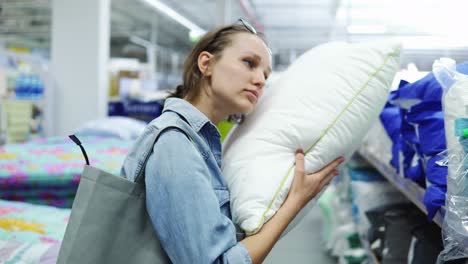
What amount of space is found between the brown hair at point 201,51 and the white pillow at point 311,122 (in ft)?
0.68

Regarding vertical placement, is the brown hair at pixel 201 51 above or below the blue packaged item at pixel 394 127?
above

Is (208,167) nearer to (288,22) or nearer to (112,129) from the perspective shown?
(112,129)

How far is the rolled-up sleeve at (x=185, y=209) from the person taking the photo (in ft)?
2.84

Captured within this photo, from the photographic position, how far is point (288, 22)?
9633 mm

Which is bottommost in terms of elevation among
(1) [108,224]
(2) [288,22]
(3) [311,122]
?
(1) [108,224]

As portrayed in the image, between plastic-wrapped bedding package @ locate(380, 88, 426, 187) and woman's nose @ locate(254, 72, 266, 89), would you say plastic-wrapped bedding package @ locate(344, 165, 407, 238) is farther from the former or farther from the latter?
woman's nose @ locate(254, 72, 266, 89)

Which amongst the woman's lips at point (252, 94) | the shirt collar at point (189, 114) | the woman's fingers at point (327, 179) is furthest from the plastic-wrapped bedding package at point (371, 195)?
the shirt collar at point (189, 114)

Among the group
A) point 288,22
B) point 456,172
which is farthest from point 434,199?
point 288,22

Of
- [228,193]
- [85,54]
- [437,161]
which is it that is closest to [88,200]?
[228,193]

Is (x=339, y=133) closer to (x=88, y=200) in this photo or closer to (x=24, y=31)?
(x=88, y=200)

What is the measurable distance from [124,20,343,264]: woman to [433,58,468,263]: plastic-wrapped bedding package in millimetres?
343

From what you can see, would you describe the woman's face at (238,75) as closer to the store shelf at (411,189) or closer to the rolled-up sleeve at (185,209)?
the rolled-up sleeve at (185,209)

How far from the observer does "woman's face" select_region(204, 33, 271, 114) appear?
112 cm

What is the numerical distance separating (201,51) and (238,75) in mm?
185
